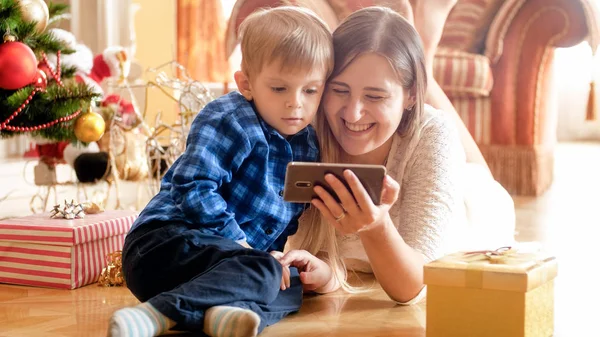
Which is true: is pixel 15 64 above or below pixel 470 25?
below

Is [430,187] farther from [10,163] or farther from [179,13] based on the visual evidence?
[179,13]

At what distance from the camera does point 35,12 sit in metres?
2.21

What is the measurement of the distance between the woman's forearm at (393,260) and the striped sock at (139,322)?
0.39 m

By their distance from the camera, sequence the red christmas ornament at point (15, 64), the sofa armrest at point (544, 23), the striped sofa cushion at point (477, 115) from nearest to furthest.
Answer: the red christmas ornament at point (15, 64) → the sofa armrest at point (544, 23) → the striped sofa cushion at point (477, 115)

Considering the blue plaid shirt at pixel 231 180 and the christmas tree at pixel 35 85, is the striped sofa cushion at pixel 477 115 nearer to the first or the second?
the christmas tree at pixel 35 85

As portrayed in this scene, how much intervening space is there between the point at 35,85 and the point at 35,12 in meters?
0.20

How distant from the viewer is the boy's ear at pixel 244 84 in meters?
1.59

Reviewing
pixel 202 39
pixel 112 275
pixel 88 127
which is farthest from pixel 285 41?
pixel 202 39

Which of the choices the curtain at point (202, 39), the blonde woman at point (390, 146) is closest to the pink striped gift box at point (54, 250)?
the blonde woman at point (390, 146)

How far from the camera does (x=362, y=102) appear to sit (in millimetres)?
1629

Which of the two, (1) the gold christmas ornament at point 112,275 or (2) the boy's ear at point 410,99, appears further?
(1) the gold christmas ornament at point 112,275

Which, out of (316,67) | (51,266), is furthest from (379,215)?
(51,266)

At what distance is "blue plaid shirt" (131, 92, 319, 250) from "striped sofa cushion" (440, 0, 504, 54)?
2528mm

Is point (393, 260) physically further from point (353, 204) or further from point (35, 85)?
point (35, 85)
